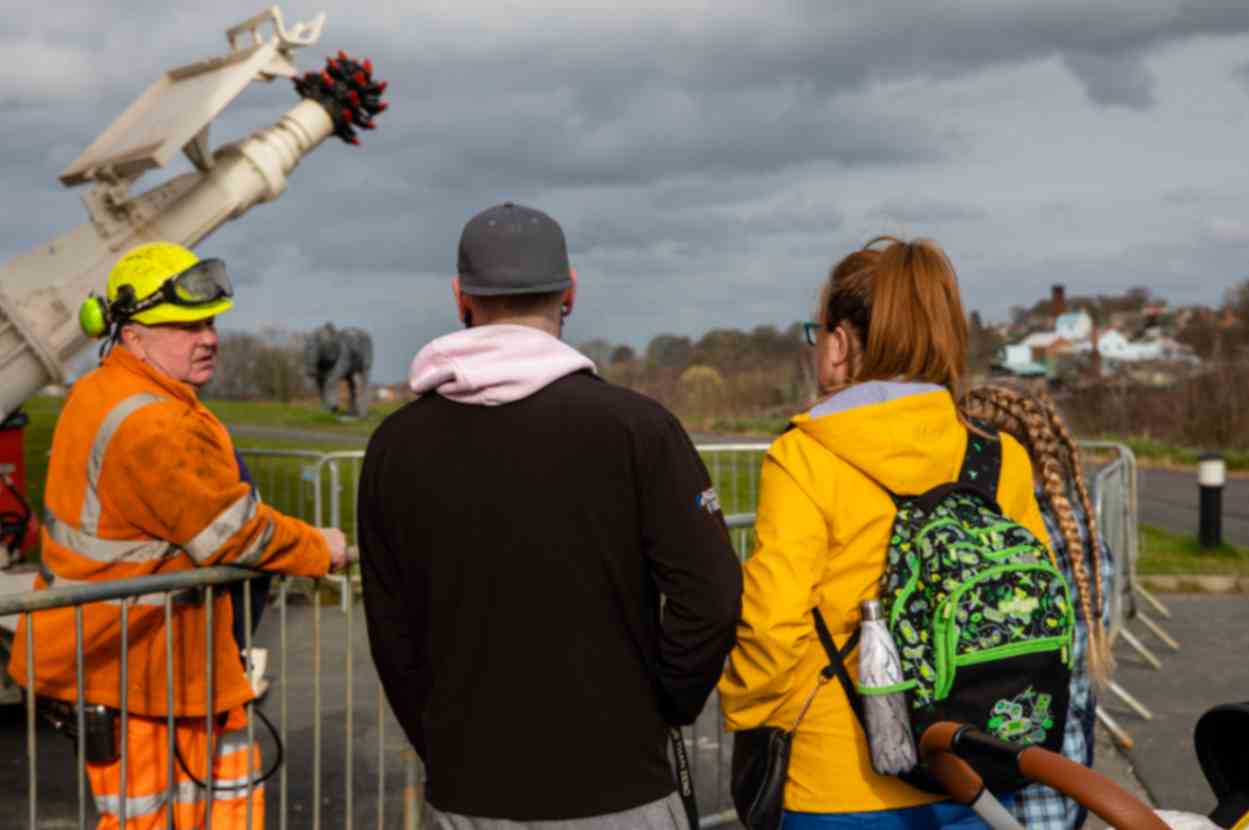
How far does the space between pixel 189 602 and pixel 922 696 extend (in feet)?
6.56

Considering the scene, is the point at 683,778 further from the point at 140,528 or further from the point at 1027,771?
the point at 140,528

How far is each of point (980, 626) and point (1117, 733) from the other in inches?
168

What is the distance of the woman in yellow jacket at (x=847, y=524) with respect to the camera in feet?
7.89

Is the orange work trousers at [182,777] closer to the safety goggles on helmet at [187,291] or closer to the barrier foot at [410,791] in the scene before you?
the barrier foot at [410,791]

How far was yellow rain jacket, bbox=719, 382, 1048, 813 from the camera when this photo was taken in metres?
2.40

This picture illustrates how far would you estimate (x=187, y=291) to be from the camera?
135 inches

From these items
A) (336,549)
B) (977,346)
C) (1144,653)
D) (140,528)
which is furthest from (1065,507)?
(977,346)

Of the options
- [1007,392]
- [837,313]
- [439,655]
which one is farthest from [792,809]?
[1007,392]

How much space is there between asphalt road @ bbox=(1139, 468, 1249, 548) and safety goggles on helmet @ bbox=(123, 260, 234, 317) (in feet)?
36.3

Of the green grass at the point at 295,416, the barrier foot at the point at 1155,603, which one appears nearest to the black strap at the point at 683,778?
the barrier foot at the point at 1155,603

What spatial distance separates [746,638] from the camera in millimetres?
2426

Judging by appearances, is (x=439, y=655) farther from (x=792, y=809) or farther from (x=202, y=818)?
(x=202, y=818)

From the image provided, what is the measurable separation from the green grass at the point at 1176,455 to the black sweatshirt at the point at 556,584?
62.5 ft

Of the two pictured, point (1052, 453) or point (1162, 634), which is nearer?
point (1052, 453)
